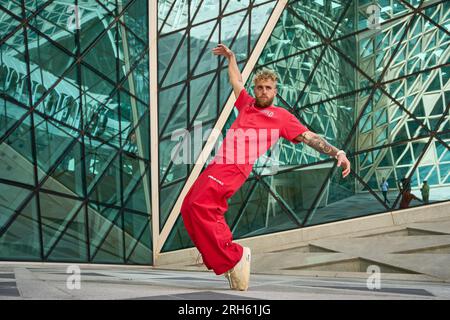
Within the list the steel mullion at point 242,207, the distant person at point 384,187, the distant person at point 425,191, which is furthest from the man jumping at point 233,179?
the steel mullion at point 242,207

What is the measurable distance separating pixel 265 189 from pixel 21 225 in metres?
→ 7.16

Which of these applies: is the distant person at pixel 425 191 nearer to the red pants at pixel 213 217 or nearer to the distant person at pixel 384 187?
the distant person at pixel 384 187

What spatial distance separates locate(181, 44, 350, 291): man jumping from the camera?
5.60 meters

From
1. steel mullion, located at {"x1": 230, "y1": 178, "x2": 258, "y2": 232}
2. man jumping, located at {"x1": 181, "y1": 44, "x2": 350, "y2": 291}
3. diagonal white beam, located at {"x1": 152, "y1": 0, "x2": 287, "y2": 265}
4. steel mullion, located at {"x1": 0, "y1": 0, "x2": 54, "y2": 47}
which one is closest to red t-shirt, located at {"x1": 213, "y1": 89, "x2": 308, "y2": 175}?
man jumping, located at {"x1": 181, "y1": 44, "x2": 350, "y2": 291}

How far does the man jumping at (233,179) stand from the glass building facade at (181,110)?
29.6ft

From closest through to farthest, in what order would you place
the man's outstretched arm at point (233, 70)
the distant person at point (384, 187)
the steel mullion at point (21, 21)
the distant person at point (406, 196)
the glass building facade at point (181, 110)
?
1. the man's outstretched arm at point (233, 70)
2. the steel mullion at point (21, 21)
3. the glass building facade at point (181, 110)
4. the distant person at point (406, 196)
5. the distant person at point (384, 187)

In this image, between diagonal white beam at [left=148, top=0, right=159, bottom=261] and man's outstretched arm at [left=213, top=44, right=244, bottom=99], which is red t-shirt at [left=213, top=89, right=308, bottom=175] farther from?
diagonal white beam at [left=148, top=0, right=159, bottom=261]

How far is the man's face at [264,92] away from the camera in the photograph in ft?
19.6

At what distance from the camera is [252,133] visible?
584 cm

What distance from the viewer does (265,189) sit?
56.3 feet

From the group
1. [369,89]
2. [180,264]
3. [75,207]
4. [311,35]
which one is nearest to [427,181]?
[369,89]

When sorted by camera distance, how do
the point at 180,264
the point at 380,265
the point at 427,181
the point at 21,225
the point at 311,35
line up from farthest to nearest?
the point at 311,35 → the point at 180,264 → the point at 427,181 → the point at 21,225 → the point at 380,265

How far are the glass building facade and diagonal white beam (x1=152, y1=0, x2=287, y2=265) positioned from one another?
0.06 meters

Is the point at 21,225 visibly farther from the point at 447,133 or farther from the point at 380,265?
the point at 447,133
